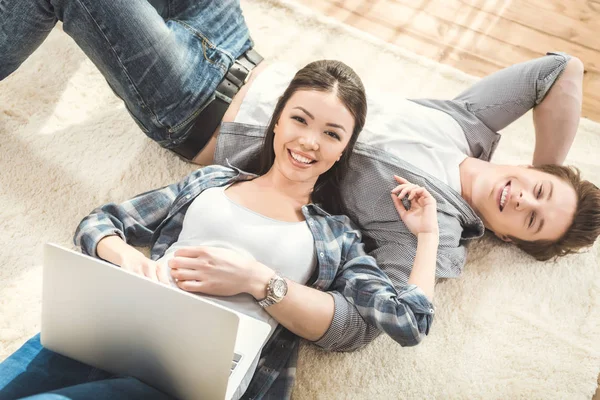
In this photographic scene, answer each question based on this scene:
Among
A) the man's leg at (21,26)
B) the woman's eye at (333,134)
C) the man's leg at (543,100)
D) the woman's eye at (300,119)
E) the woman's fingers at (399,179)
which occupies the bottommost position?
the woman's fingers at (399,179)

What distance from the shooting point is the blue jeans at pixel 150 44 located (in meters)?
1.41

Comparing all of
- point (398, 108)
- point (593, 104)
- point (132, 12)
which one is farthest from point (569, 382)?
point (132, 12)

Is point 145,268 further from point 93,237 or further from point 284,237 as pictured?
point 284,237

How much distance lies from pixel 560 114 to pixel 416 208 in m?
0.53

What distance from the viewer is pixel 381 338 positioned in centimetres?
149

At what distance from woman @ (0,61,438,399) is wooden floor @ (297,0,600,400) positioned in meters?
0.89

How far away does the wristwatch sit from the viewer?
47.8 inches

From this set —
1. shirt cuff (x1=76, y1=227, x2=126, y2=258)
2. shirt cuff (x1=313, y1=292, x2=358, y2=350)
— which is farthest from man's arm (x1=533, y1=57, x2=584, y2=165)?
shirt cuff (x1=76, y1=227, x2=126, y2=258)

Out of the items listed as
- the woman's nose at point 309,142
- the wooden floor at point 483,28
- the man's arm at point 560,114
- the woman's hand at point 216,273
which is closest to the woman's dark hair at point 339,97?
the woman's nose at point 309,142

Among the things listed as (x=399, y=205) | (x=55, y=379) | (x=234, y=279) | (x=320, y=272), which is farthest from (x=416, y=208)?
(x=55, y=379)

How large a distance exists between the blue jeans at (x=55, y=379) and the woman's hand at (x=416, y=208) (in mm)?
718

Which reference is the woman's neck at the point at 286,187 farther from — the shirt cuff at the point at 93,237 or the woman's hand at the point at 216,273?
the shirt cuff at the point at 93,237

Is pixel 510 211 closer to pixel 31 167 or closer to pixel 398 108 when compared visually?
pixel 398 108

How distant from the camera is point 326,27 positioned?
82.3 inches
